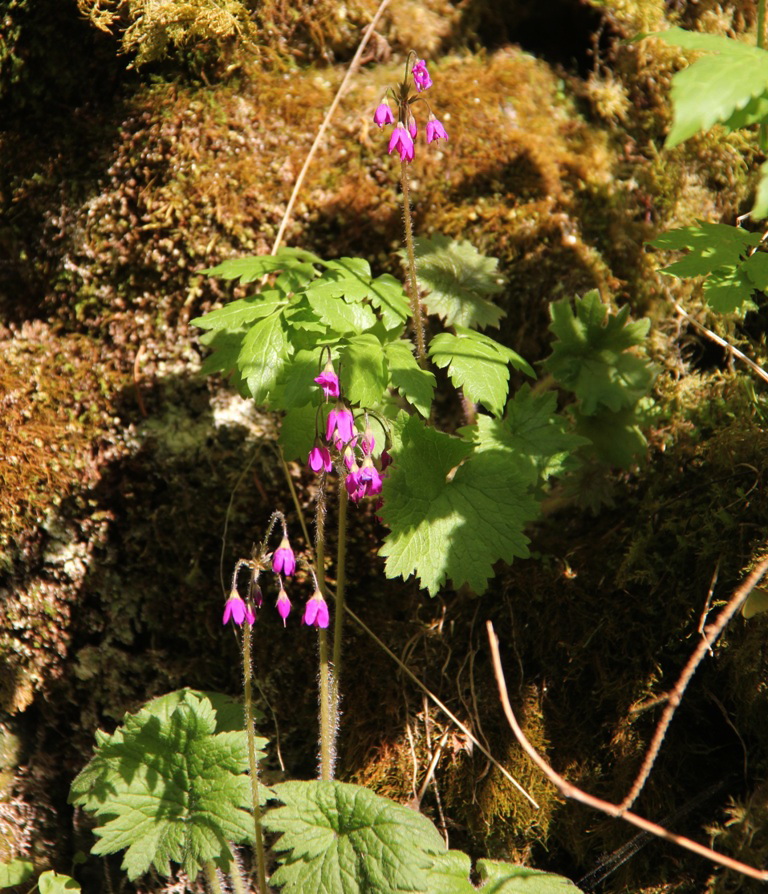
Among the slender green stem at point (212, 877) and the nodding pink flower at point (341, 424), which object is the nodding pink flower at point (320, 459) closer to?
the nodding pink flower at point (341, 424)

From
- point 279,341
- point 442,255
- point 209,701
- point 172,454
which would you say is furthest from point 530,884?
point 442,255

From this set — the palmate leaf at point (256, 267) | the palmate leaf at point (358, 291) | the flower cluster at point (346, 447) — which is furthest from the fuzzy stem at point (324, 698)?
the palmate leaf at point (256, 267)

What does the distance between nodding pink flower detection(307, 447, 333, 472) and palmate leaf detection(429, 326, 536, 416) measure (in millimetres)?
436

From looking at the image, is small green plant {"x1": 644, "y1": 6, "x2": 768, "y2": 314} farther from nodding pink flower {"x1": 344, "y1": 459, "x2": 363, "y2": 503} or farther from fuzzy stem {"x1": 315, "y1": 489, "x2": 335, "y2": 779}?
fuzzy stem {"x1": 315, "y1": 489, "x2": 335, "y2": 779}

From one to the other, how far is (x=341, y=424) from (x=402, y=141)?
0.92 m

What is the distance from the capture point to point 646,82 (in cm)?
319

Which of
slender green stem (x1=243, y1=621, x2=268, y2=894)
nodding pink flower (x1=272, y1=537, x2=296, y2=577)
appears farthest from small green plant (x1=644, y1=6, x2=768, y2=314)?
slender green stem (x1=243, y1=621, x2=268, y2=894)

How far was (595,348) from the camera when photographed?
104 inches

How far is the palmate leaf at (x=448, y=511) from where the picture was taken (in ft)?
7.26

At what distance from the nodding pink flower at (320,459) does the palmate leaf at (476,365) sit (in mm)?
436

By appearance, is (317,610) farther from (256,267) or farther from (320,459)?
(256,267)

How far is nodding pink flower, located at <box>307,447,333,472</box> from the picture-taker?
1.99m

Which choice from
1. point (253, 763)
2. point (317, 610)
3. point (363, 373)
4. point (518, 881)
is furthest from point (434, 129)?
point (518, 881)

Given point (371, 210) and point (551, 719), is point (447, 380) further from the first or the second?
point (551, 719)
